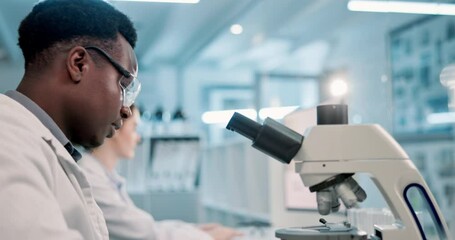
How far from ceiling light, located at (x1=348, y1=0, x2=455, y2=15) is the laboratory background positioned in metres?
0.02

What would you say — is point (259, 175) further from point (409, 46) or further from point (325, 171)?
point (325, 171)

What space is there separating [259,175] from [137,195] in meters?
0.84

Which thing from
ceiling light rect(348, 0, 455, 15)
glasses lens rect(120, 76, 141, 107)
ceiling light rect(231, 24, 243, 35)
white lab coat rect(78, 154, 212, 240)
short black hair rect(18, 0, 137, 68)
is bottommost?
white lab coat rect(78, 154, 212, 240)

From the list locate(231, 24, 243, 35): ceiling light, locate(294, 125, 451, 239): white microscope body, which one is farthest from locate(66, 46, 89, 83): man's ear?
locate(231, 24, 243, 35): ceiling light

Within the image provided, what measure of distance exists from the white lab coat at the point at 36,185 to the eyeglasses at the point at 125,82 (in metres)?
0.16

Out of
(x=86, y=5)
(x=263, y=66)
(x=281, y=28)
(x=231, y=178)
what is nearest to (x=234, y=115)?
(x=86, y=5)

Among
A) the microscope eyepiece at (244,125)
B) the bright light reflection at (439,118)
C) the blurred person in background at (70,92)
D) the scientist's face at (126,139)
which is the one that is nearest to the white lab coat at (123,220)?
the scientist's face at (126,139)

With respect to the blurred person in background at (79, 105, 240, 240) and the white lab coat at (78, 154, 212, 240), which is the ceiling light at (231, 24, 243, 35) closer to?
the blurred person in background at (79, 105, 240, 240)

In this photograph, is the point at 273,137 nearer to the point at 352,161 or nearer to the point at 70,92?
the point at 352,161

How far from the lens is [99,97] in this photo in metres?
0.83

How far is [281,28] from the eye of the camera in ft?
13.0

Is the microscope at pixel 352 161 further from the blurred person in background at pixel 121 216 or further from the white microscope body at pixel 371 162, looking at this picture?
the blurred person in background at pixel 121 216

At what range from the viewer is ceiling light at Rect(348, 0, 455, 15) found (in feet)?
9.09

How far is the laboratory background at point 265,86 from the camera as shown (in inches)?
110
